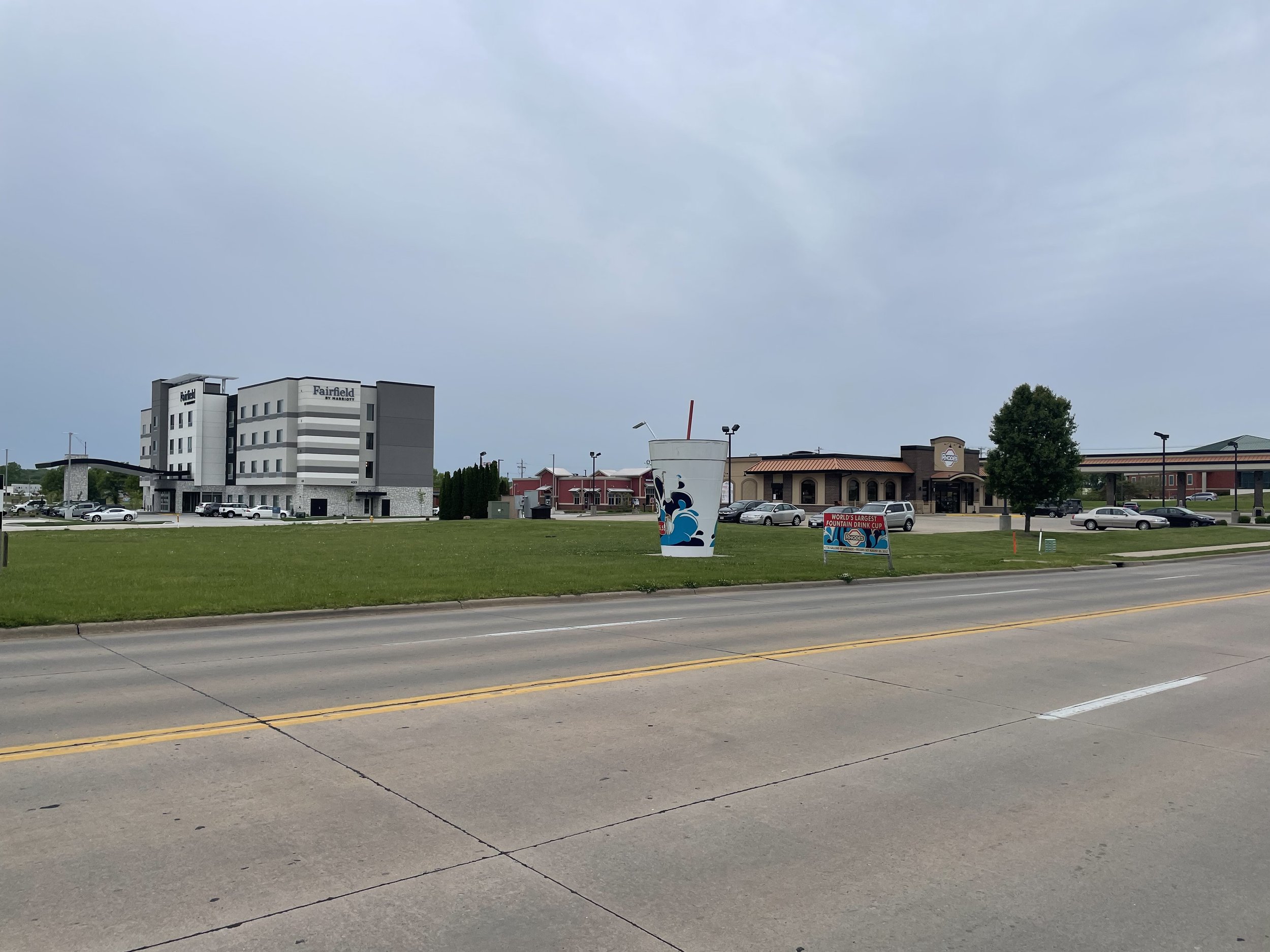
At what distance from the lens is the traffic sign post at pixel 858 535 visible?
26.8m

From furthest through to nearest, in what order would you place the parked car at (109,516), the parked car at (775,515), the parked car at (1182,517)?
the parked car at (109,516), the parked car at (1182,517), the parked car at (775,515)

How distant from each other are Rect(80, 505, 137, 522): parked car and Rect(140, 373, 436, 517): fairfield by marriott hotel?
2388 centimetres

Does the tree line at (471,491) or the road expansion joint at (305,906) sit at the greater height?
the tree line at (471,491)

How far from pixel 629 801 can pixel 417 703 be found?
3.37m

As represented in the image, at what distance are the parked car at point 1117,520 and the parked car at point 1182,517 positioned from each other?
7.26 feet

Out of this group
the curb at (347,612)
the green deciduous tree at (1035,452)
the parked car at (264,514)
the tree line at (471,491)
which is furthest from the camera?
the parked car at (264,514)

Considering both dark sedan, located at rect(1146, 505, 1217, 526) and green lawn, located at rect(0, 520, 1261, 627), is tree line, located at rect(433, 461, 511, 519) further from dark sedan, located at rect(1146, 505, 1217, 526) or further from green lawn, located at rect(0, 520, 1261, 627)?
dark sedan, located at rect(1146, 505, 1217, 526)

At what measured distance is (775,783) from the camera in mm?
6297

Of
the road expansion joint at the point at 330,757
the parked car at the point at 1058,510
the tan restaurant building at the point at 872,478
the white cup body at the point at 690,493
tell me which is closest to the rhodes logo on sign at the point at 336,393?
the tan restaurant building at the point at 872,478

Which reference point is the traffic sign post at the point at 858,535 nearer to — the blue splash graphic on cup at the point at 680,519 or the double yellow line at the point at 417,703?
the blue splash graphic on cup at the point at 680,519

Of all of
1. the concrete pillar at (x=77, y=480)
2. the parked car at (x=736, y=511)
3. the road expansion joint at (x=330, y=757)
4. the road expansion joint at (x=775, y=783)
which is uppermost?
the concrete pillar at (x=77, y=480)

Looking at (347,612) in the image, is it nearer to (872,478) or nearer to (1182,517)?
(1182,517)

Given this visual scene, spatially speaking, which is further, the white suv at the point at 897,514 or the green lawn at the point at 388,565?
the white suv at the point at 897,514

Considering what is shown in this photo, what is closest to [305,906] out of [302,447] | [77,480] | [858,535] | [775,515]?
[858,535]
